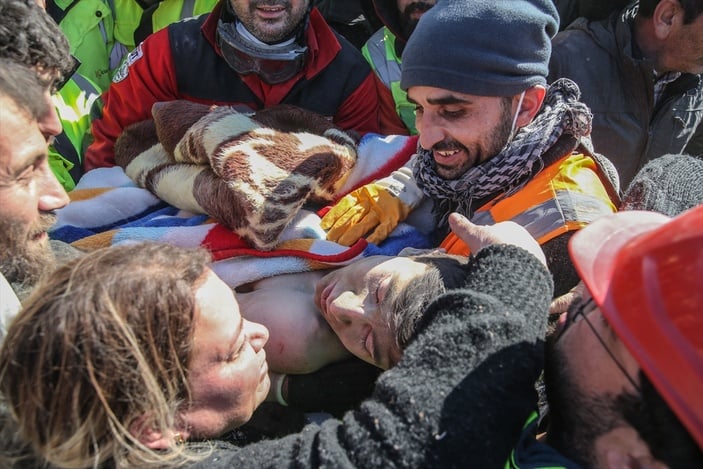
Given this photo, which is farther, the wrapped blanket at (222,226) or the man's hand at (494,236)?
the wrapped blanket at (222,226)

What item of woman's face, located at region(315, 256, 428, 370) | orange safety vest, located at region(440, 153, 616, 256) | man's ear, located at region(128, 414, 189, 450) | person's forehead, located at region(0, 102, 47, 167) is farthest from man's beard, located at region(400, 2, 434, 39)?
man's ear, located at region(128, 414, 189, 450)

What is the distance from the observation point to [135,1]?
3582mm

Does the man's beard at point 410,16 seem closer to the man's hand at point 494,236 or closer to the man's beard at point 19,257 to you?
the man's hand at point 494,236

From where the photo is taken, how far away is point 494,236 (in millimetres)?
1507

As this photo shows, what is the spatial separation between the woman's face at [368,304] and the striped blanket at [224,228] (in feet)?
0.70

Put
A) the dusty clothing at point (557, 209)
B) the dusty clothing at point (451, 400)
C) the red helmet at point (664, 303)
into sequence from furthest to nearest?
the dusty clothing at point (557, 209) → the dusty clothing at point (451, 400) → the red helmet at point (664, 303)

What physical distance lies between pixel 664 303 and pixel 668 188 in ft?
3.50

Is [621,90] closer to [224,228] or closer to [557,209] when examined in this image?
[557,209]

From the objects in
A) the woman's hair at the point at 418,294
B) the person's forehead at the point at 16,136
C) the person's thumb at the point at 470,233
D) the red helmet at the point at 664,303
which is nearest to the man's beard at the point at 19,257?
the person's forehead at the point at 16,136

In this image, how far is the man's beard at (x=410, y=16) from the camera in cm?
334

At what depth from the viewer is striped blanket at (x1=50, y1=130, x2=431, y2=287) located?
2.07 metres

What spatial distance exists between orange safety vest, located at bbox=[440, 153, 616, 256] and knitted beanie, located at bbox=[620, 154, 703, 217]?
0.28ft

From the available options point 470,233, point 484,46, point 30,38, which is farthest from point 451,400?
point 30,38

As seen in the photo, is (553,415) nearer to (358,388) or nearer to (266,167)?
(358,388)
